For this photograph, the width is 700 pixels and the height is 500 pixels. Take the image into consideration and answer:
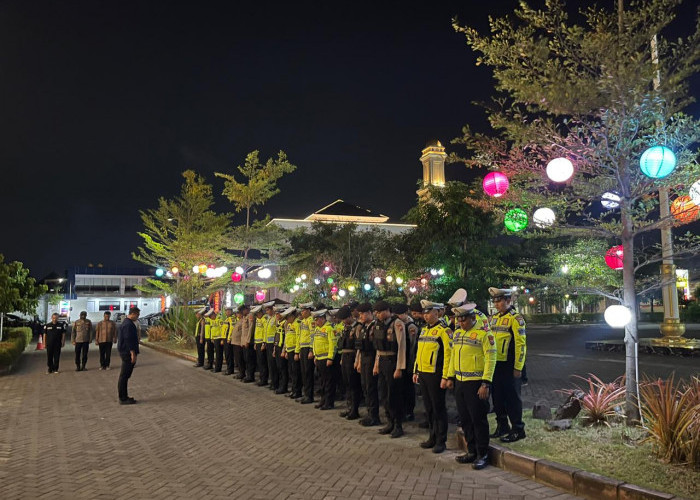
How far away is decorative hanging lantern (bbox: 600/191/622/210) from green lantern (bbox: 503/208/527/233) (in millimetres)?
1122

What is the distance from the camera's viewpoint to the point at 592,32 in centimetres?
745

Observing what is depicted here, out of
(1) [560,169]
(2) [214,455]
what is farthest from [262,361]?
(1) [560,169]

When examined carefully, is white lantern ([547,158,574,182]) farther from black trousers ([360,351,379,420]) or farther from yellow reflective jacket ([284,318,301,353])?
yellow reflective jacket ([284,318,301,353])

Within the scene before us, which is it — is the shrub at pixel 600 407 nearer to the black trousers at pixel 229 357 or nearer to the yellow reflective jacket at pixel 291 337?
the yellow reflective jacket at pixel 291 337

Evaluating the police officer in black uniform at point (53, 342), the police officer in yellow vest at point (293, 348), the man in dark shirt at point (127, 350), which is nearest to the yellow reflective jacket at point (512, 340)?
the police officer in yellow vest at point (293, 348)

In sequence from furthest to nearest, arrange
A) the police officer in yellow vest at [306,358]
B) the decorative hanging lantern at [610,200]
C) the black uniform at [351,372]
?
the police officer in yellow vest at [306,358]
the black uniform at [351,372]
the decorative hanging lantern at [610,200]

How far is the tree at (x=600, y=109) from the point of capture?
7.23 metres

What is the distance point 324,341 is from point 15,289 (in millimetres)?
17665

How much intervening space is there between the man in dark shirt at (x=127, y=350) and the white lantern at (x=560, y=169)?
8.69 metres

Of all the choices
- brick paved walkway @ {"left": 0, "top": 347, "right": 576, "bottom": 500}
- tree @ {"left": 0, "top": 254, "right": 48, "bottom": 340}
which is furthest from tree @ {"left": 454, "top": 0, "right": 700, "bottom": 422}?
tree @ {"left": 0, "top": 254, "right": 48, "bottom": 340}

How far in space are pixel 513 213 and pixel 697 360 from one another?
11345 millimetres

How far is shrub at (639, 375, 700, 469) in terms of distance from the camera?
564 centimetres

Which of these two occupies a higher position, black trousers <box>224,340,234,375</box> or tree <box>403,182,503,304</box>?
tree <box>403,182,503,304</box>

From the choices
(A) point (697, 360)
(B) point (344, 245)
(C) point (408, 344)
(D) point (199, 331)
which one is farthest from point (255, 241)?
Answer: (A) point (697, 360)
